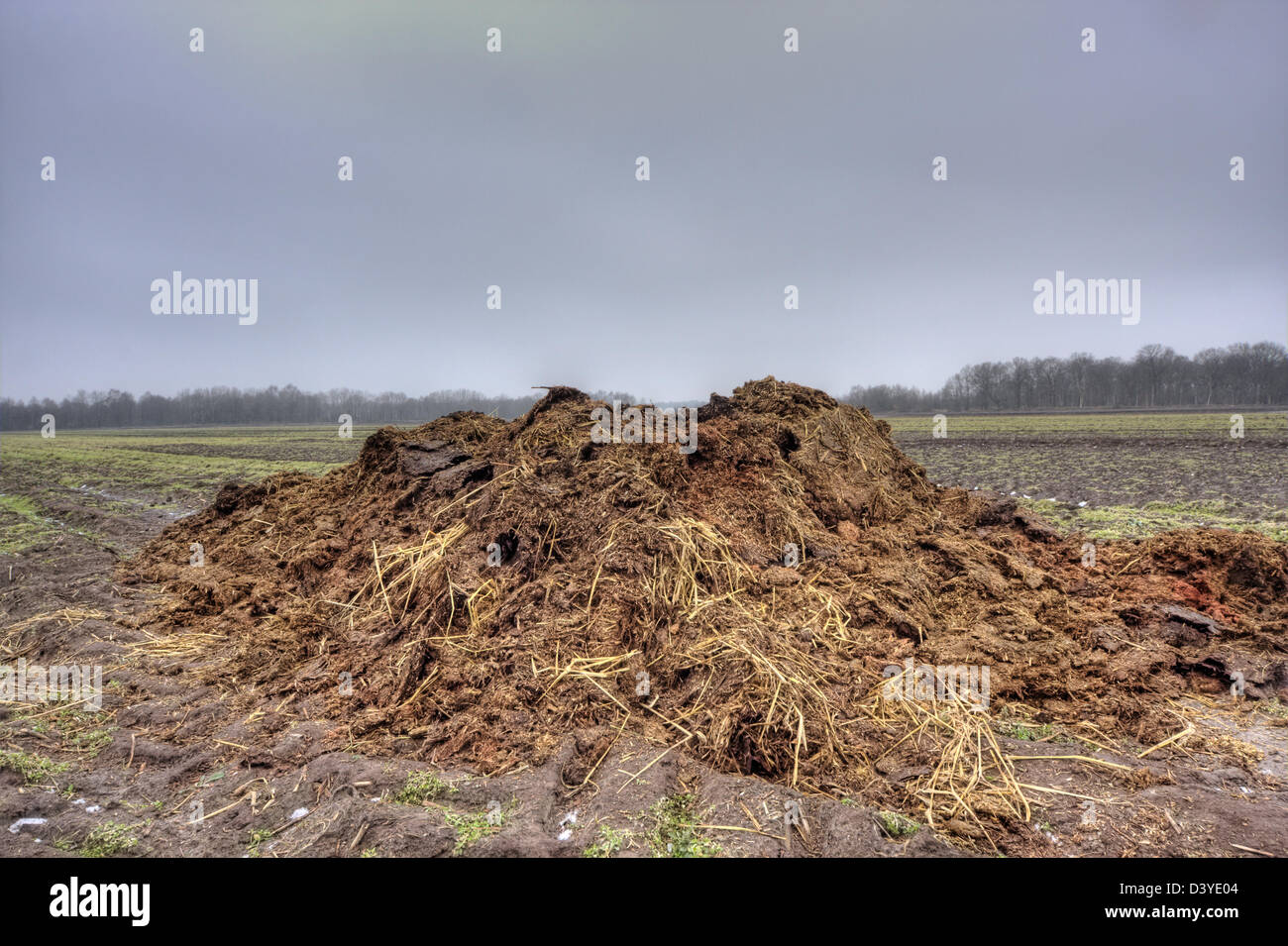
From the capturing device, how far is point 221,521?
36.2ft

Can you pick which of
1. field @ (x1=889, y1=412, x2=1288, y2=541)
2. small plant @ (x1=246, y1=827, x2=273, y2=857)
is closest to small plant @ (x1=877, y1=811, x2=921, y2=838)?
small plant @ (x1=246, y1=827, x2=273, y2=857)

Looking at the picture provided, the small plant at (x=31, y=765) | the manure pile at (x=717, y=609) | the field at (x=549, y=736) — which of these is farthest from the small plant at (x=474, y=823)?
the small plant at (x=31, y=765)

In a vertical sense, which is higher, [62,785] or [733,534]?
[733,534]

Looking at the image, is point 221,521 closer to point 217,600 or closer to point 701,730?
point 217,600

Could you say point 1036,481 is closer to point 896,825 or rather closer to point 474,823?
point 896,825

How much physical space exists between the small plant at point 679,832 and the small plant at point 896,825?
3.43 feet

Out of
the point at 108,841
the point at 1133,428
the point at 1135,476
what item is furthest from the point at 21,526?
the point at 1133,428

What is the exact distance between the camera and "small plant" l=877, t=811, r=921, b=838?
3691mm

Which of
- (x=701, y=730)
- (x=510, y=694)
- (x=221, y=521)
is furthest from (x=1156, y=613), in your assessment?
(x=221, y=521)

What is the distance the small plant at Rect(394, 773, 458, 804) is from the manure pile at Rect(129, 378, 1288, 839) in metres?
0.28

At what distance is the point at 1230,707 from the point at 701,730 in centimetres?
470

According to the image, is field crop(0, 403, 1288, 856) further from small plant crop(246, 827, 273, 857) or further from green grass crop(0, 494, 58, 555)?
green grass crop(0, 494, 58, 555)

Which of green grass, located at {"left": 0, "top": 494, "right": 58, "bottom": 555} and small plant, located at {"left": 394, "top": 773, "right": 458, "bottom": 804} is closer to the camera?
small plant, located at {"left": 394, "top": 773, "right": 458, "bottom": 804}

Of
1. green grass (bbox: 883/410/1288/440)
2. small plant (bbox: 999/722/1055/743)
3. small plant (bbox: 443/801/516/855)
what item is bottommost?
small plant (bbox: 999/722/1055/743)
